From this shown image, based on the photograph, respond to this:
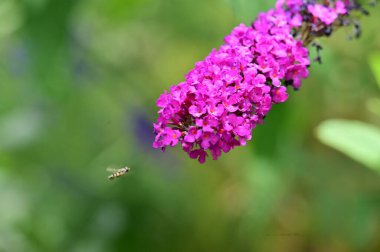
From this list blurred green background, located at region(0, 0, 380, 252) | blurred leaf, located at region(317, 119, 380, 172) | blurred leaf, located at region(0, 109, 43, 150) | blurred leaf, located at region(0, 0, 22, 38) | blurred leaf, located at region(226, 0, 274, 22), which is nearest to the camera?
blurred leaf, located at region(226, 0, 274, 22)

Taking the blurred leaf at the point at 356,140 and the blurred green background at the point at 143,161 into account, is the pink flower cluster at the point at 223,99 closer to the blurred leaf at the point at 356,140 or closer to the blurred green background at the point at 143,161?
the blurred leaf at the point at 356,140

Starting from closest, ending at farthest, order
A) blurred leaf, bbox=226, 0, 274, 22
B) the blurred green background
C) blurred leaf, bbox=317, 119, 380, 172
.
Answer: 1. blurred leaf, bbox=226, 0, 274, 22
2. blurred leaf, bbox=317, 119, 380, 172
3. the blurred green background

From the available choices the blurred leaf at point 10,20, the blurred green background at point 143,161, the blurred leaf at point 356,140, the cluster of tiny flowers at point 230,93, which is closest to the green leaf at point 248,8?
the cluster of tiny flowers at point 230,93

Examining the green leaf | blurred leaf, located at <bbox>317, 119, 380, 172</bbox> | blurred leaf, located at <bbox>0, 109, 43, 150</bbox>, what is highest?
blurred leaf, located at <bbox>0, 109, 43, 150</bbox>

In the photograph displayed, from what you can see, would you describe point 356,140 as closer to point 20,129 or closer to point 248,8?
point 248,8

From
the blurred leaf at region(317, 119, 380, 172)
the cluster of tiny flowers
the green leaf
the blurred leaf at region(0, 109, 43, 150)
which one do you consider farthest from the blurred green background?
the cluster of tiny flowers

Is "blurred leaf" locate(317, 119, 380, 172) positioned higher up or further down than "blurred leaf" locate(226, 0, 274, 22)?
further down

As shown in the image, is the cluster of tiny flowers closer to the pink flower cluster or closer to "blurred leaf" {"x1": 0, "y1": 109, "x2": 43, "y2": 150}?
the pink flower cluster
